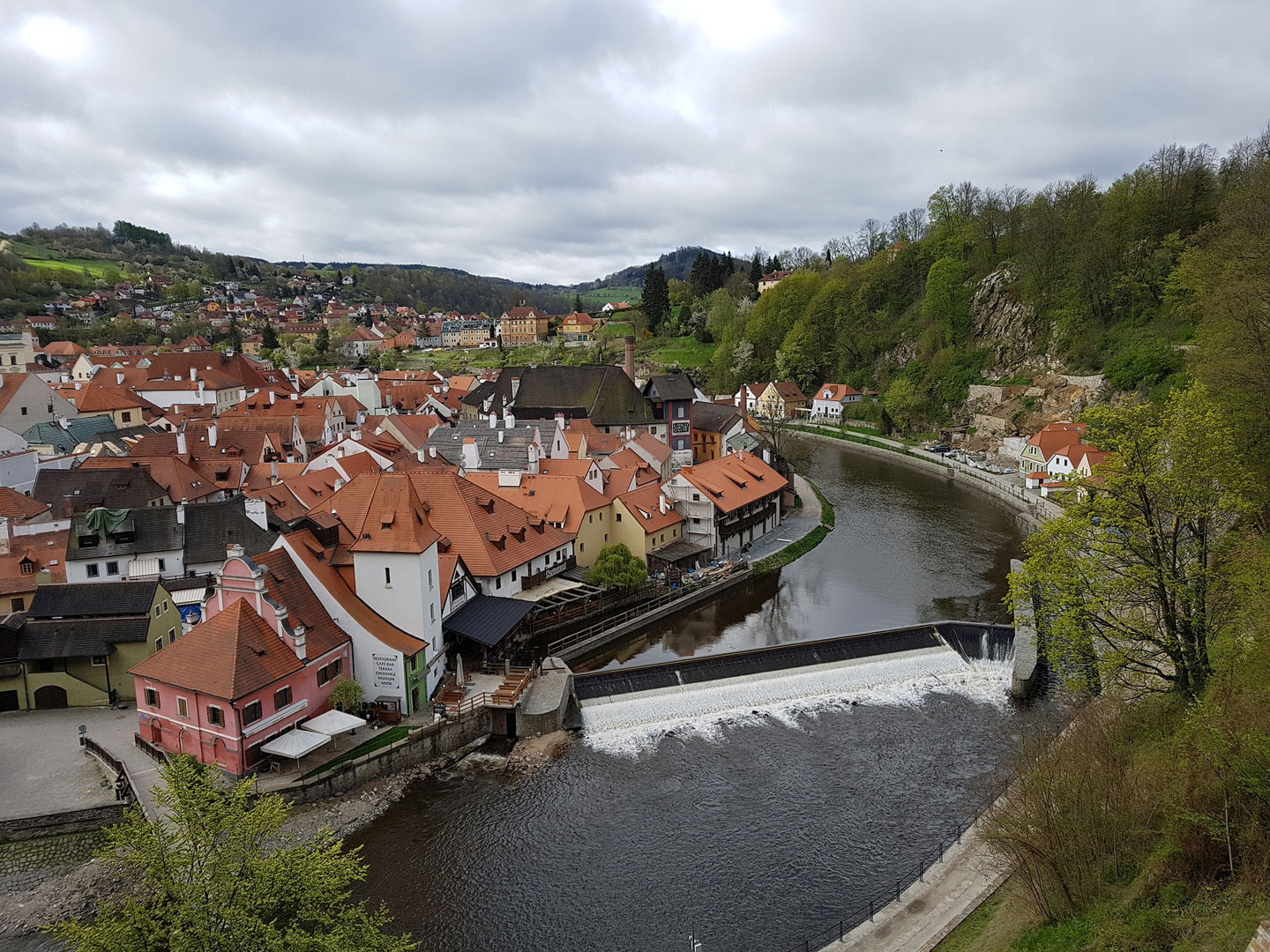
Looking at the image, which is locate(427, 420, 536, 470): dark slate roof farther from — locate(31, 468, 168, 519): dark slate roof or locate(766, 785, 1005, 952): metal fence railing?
locate(766, 785, 1005, 952): metal fence railing

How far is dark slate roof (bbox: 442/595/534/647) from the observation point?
93.4ft

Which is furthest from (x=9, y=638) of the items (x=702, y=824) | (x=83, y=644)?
(x=702, y=824)

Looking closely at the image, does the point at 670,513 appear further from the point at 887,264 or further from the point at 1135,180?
the point at 887,264

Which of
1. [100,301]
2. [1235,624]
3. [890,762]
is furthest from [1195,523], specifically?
[100,301]

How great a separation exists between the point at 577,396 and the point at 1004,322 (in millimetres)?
48747

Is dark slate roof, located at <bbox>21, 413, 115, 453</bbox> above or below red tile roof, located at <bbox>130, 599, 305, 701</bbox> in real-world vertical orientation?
above

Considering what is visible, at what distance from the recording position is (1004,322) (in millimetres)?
84750

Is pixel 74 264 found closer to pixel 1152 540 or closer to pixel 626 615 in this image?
pixel 626 615

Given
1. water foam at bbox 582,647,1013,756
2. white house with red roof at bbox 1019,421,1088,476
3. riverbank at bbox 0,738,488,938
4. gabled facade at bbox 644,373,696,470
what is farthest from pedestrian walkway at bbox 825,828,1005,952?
gabled facade at bbox 644,373,696,470

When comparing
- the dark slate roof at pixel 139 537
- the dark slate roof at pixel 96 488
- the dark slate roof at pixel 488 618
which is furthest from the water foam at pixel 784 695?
the dark slate roof at pixel 96 488

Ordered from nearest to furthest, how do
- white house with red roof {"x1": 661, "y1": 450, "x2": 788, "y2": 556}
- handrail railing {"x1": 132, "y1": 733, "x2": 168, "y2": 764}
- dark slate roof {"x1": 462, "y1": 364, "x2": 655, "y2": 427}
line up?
handrail railing {"x1": 132, "y1": 733, "x2": 168, "y2": 764} → white house with red roof {"x1": 661, "y1": 450, "x2": 788, "y2": 556} → dark slate roof {"x1": 462, "y1": 364, "x2": 655, "y2": 427}

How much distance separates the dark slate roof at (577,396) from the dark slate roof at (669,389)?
1.15m

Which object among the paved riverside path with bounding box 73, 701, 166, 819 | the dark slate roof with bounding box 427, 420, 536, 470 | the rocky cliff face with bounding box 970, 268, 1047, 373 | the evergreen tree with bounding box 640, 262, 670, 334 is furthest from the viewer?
the evergreen tree with bounding box 640, 262, 670, 334

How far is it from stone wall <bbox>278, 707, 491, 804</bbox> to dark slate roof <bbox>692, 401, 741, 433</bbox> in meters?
46.0
